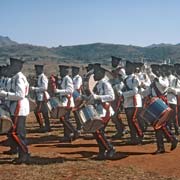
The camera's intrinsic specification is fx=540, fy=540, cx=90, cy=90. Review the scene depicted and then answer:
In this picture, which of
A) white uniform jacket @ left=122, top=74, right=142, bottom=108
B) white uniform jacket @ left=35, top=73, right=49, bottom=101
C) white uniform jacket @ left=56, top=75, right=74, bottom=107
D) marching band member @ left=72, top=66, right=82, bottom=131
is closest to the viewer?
white uniform jacket @ left=122, top=74, right=142, bottom=108

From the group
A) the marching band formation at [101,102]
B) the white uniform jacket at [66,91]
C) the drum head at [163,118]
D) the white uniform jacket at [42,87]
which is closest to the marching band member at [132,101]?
the marching band formation at [101,102]

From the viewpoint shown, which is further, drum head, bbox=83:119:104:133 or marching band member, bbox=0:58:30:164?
drum head, bbox=83:119:104:133

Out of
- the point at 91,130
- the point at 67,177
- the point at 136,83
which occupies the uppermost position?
the point at 136,83

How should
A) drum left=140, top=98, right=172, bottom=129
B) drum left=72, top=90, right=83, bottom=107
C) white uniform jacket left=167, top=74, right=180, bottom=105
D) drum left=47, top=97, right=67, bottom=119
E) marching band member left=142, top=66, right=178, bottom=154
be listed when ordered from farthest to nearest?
drum left=72, top=90, right=83, bottom=107, white uniform jacket left=167, top=74, right=180, bottom=105, drum left=47, top=97, right=67, bottom=119, marching band member left=142, top=66, right=178, bottom=154, drum left=140, top=98, right=172, bottom=129

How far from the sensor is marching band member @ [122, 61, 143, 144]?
13336 millimetres

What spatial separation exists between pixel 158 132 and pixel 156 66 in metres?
2.88

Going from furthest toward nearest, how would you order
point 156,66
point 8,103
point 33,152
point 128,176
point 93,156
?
point 156,66 → point 33,152 → point 93,156 → point 8,103 → point 128,176

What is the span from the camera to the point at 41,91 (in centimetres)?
1717

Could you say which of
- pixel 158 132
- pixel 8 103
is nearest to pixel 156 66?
pixel 158 132

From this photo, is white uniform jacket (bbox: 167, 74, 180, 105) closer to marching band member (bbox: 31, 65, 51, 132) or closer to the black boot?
the black boot

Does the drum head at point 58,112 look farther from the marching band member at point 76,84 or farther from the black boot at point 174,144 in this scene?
the black boot at point 174,144

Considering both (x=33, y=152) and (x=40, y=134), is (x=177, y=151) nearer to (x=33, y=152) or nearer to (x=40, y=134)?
(x=33, y=152)

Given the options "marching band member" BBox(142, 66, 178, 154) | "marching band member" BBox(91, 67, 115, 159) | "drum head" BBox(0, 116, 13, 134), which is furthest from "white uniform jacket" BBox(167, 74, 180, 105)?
"drum head" BBox(0, 116, 13, 134)

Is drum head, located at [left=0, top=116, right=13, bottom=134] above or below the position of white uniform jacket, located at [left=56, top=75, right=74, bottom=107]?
below
